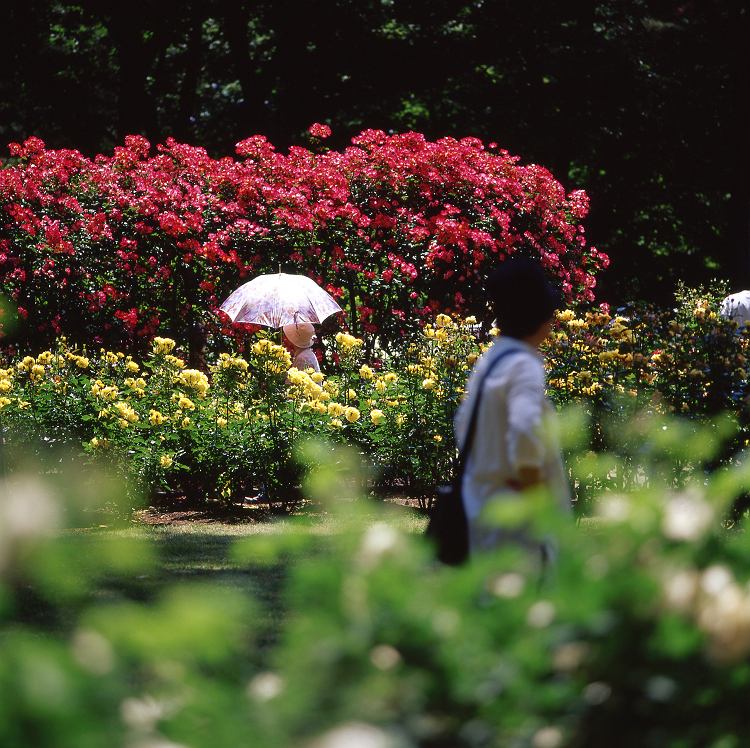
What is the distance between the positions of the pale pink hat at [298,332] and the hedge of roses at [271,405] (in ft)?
2.04

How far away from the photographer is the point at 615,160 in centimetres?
2612

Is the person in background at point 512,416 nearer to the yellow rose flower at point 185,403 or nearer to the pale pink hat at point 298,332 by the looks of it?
the yellow rose flower at point 185,403

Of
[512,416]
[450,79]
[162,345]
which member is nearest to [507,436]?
[512,416]

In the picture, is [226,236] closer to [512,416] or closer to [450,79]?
[512,416]

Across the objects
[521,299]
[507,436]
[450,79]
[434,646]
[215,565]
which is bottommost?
[434,646]

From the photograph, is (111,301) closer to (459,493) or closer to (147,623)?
(459,493)

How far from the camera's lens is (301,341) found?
11.5m

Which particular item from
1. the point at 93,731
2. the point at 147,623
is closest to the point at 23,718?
the point at 93,731

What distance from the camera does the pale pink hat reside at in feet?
37.2

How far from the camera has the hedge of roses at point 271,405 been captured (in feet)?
30.7

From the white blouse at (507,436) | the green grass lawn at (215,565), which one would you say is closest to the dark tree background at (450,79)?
the green grass lawn at (215,565)

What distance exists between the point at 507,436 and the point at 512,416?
0.24 feet

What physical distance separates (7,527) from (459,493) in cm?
210

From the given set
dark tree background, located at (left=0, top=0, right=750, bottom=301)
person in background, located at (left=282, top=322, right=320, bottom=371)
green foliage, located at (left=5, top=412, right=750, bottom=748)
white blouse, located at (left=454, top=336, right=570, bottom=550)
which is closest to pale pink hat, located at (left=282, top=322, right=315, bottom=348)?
person in background, located at (left=282, top=322, right=320, bottom=371)
